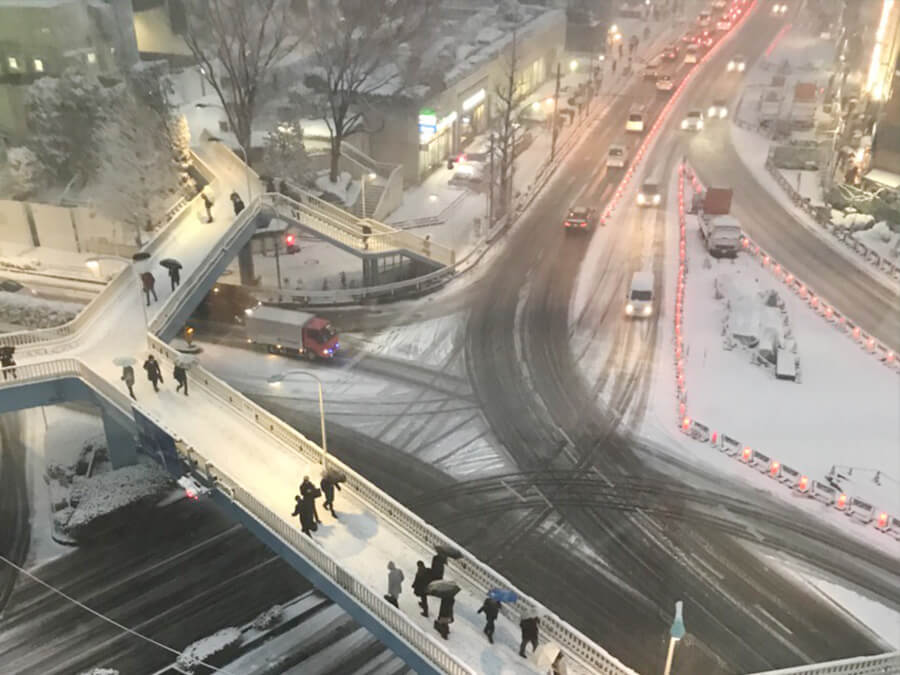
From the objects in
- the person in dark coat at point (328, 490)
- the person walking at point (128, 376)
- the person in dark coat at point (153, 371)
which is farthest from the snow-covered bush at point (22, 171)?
the person in dark coat at point (328, 490)

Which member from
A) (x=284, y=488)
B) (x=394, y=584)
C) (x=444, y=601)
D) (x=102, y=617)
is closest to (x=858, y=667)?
(x=444, y=601)

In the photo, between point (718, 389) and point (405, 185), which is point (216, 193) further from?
point (718, 389)

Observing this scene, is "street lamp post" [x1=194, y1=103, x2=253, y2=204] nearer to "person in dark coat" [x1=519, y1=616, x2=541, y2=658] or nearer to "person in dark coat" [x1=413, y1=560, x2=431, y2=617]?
"person in dark coat" [x1=413, y1=560, x2=431, y2=617]

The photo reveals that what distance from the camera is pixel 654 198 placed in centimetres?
5534

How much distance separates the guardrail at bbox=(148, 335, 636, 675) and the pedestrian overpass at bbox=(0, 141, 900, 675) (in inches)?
1.4

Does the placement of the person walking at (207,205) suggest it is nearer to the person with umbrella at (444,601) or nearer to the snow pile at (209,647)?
the snow pile at (209,647)

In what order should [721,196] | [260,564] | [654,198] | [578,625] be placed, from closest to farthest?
[578,625]
[260,564]
[721,196]
[654,198]

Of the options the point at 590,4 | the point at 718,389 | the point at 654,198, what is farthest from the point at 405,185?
the point at 590,4

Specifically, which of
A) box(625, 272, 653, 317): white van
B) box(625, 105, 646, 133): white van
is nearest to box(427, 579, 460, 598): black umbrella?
box(625, 272, 653, 317): white van

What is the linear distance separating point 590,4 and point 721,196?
5128cm

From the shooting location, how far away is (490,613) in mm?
17797

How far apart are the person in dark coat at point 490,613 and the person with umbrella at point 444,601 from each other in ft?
2.45

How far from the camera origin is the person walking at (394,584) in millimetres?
18391

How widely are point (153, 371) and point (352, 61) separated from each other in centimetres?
3315
